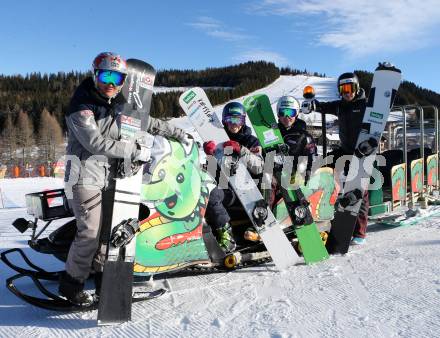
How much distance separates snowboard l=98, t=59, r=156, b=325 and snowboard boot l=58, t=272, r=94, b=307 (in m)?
0.24

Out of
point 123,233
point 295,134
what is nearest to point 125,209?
point 123,233

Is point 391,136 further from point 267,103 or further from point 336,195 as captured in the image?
point 267,103

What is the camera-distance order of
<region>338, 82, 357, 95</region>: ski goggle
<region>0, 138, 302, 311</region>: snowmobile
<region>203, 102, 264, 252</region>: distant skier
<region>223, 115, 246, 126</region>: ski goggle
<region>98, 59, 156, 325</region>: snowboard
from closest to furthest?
<region>98, 59, 156, 325</region>: snowboard
<region>0, 138, 302, 311</region>: snowmobile
<region>203, 102, 264, 252</region>: distant skier
<region>223, 115, 246, 126</region>: ski goggle
<region>338, 82, 357, 95</region>: ski goggle

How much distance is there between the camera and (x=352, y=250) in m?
5.04

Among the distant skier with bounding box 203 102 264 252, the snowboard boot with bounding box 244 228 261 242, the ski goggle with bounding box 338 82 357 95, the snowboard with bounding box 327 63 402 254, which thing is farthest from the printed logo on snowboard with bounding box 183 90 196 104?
the ski goggle with bounding box 338 82 357 95

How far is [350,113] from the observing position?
5.67 m

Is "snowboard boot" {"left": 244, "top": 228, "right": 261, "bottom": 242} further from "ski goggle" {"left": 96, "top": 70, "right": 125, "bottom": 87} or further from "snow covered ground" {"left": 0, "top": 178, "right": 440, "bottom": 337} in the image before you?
"ski goggle" {"left": 96, "top": 70, "right": 125, "bottom": 87}

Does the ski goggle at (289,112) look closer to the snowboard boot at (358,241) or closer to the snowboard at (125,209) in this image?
the snowboard boot at (358,241)

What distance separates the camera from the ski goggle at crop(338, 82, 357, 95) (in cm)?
556

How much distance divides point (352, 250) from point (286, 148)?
156 cm

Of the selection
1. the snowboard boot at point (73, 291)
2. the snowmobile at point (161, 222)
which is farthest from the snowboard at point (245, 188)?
the snowboard boot at point (73, 291)

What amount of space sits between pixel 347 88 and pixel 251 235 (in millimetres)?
2437

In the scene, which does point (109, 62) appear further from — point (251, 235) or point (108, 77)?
point (251, 235)

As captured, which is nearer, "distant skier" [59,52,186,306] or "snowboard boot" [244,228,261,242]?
"distant skier" [59,52,186,306]
